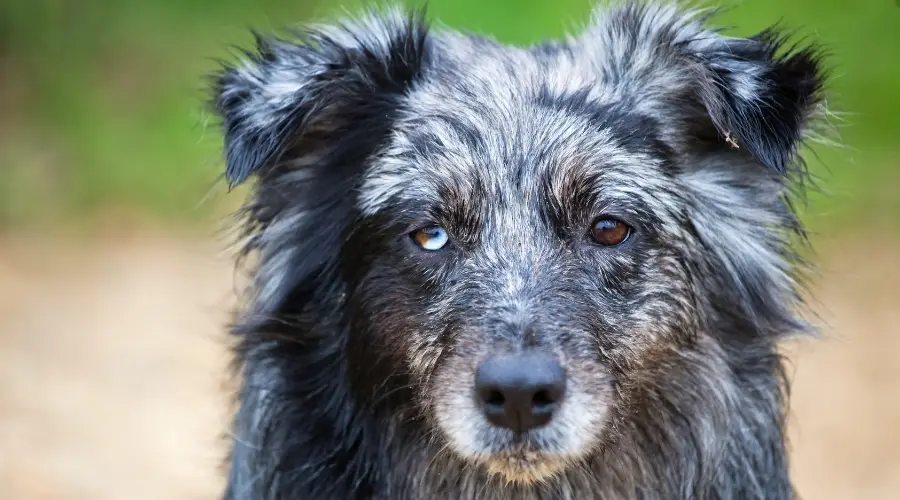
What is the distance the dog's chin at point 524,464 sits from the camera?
12.0 feet

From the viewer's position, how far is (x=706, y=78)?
13.1 ft

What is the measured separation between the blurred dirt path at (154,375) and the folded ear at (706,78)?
89.0 inches

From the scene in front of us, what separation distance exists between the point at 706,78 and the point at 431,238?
116 cm

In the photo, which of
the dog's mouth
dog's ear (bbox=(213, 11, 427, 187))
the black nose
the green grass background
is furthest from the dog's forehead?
the green grass background

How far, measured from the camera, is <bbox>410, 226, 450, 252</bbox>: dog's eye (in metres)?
3.97

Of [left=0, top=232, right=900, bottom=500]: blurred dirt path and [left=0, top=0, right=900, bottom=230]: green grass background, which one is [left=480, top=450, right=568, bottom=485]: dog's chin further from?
[left=0, top=0, right=900, bottom=230]: green grass background

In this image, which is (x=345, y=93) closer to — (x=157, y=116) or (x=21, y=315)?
(x=21, y=315)

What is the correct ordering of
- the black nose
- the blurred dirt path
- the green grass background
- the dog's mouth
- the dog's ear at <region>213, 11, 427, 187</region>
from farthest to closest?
the green grass background
the blurred dirt path
the dog's ear at <region>213, 11, 427, 187</region>
the dog's mouth
the black nose

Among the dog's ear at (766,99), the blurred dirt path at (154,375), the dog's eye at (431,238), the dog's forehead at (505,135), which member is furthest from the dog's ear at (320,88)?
the blurred dirt path at (154,375)

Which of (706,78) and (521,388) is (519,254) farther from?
Result: (706,78)

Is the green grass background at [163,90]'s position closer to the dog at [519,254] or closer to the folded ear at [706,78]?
the folded ear at [706,78]

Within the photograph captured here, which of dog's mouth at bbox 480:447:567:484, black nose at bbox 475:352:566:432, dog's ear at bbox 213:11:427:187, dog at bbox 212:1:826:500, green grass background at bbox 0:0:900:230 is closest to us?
black nose at bbox 475:352:566:432

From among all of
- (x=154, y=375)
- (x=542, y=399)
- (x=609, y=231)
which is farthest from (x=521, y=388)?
(x=154, y=375)

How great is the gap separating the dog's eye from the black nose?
1.92 feet
